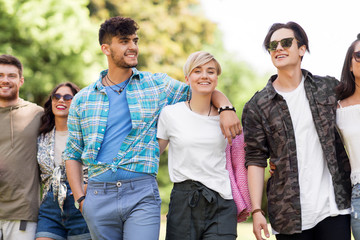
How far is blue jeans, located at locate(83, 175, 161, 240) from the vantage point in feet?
13.4

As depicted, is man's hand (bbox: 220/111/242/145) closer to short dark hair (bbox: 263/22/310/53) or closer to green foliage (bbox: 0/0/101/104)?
short dark hair (bbox: 263/22/310/53)

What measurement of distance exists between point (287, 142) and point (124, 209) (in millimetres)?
1354

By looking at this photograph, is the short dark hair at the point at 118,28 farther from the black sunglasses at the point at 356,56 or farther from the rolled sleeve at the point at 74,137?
the black sunglasses at the point at 356,56

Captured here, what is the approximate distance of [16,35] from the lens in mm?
13875

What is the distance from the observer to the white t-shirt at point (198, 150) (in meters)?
4.06

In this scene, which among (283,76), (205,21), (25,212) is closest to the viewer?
(283,76)

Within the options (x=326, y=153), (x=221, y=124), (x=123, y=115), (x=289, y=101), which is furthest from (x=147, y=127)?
(x=326, y=153)

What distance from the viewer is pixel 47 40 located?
44.4 feet

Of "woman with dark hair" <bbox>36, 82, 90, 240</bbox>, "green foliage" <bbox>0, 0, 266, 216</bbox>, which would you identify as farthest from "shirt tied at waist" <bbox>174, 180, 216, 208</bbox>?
"green foliage" <bbox>0, 0, 266, 216</bbox>

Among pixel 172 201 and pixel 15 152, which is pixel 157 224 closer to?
pixel 172 201

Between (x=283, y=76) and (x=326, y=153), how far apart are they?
714 millimetres

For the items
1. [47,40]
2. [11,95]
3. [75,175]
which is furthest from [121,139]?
[47,40]

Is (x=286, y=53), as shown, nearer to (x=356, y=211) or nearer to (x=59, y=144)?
(x=356, y=211)

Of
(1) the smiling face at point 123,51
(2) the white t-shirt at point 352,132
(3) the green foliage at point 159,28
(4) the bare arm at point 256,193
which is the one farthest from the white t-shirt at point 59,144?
(3) the green foliage at point 159,28
